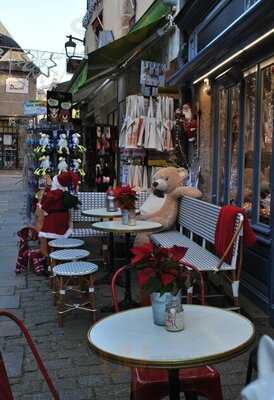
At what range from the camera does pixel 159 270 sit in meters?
2.62

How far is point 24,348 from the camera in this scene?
4551 millimetres

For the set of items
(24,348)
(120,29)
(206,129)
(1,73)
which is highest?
(1,73)

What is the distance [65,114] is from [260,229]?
269 inches

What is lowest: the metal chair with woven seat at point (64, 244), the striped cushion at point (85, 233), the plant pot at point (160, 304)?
the striped cushion at point (85, 233)

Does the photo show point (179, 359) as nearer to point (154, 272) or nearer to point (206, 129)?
point (154, 272)

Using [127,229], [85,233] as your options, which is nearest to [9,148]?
[85,233]

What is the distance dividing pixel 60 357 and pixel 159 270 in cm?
211

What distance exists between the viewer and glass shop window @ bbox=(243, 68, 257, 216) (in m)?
6.13

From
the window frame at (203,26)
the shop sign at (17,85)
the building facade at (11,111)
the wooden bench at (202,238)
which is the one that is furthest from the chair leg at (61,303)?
the shop sign at (17,85)

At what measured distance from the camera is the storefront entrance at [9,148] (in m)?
41.0

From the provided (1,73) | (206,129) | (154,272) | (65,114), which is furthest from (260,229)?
(1,73)

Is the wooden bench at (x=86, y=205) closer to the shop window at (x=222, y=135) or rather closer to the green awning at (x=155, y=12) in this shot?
the shop window at (x=222, y=135)

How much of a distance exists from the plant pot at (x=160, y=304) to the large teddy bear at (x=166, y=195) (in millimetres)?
4552

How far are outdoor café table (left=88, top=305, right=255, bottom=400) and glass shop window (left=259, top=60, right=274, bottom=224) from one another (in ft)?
9.69
